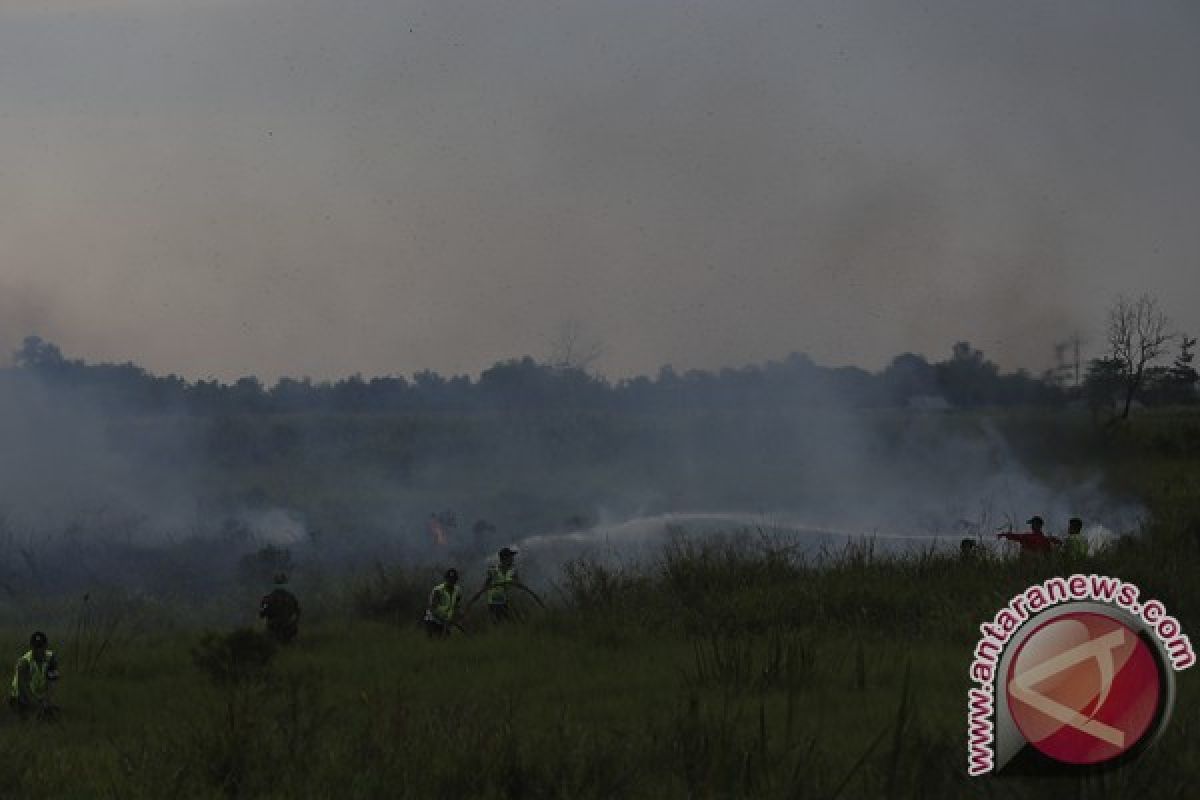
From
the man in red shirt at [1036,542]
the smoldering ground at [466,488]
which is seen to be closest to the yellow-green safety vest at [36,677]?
the smoldering ground at [466,488]

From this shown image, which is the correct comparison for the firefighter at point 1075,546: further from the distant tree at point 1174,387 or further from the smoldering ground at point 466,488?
the distant tree at point 1174,387

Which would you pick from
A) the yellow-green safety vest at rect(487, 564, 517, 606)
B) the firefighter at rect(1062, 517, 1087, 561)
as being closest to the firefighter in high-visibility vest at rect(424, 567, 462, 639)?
the yellow-green safety vest at rect(487, 564, 517, 606)

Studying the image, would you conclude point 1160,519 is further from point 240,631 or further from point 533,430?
point 533,430

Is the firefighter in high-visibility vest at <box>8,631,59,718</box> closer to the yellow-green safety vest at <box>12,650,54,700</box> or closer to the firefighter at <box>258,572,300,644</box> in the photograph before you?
the yellow-green safety vest at <box>12,650,54,700</box>

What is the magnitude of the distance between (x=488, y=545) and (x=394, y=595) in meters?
11.7

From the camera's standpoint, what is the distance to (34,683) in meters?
10.4

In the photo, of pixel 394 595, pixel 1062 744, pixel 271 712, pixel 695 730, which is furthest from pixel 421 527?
pixel 1062 744

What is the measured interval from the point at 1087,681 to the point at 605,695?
263 inches

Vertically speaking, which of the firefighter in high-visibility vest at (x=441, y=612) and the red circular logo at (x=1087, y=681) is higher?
the red circular logo at (x=1087, y=681)

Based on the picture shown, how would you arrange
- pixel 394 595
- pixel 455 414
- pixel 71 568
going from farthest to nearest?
1. pixel 455 414
2. pixel 71 568
3. pixel 394 595

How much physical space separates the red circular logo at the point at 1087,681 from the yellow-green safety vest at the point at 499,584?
37.6ft

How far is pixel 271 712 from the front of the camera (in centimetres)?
881

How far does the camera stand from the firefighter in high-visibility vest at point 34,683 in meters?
10.3

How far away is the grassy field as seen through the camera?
20.8 feet
